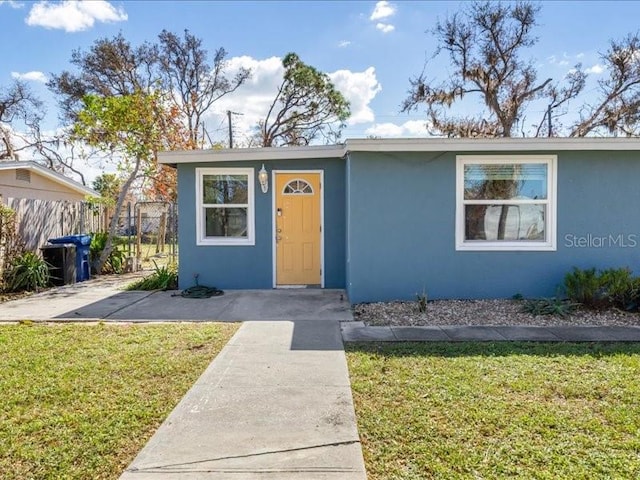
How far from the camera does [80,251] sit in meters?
10.3

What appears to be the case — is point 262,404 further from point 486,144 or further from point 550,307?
point 486,144

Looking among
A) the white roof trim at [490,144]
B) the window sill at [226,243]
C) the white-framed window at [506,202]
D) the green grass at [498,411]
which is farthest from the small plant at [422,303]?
the window sill at [226,243]

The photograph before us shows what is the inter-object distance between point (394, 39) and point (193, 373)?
51.6 ft

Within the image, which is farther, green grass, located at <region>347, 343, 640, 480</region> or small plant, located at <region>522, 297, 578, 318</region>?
small plant, located at <region>522, 297, 578, 318</region>

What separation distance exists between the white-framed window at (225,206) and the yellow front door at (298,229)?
1.90ft

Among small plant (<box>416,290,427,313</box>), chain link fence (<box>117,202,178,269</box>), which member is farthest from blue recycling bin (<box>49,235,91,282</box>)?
small plant (<box>416,290,427,313</box>)

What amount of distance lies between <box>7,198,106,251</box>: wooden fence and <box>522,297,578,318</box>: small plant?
1014 cm

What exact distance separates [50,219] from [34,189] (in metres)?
2.07

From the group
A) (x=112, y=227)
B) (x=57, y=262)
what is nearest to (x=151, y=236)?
(x=112, y=227)

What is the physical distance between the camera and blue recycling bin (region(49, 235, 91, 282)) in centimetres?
1000

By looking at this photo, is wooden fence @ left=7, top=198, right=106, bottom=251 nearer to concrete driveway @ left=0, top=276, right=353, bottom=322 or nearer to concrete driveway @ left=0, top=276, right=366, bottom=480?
concrete driveway @ left=0, top=276, right=353, bottom=322

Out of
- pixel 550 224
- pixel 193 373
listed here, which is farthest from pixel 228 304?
pixel 550 224

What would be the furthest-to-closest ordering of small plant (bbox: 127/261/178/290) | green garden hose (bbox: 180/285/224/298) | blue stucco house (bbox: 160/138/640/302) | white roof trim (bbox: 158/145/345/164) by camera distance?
small plant (bbox: 127/261/178/290)
white roof trim (bbox: 158/145/345/164)
green garden hose (bbox: 180/285/224/298)
blue stucco house (bbox: 160/138/640/302)

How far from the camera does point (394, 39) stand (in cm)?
1641
